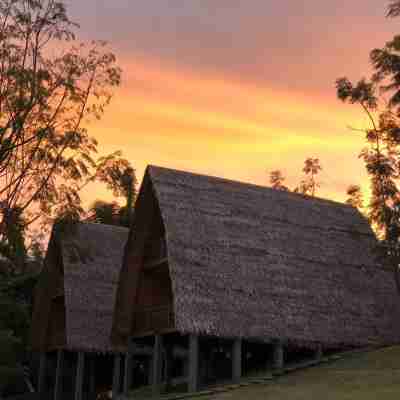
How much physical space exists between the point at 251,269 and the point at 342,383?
225 inches

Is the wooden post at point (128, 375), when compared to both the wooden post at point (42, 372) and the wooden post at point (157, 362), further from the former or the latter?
the wooden post at point (42, 372)

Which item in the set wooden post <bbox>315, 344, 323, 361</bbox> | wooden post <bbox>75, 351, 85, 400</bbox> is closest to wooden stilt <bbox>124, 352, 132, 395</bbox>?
wooden post <bbox>75, 351, 85, 400</bbox>

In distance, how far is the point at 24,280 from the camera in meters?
36.3

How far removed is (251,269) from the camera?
23172 mm

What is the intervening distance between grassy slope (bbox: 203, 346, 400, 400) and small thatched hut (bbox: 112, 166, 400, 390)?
5.03 ft

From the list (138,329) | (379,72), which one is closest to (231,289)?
(138,329)

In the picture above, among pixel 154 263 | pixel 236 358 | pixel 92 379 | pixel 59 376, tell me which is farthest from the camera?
pixel 92 379

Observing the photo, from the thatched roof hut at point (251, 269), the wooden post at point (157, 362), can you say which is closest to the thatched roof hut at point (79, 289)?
the thatched roof hut at point (251, 269)

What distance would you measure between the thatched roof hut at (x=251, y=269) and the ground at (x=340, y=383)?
1.49 metres

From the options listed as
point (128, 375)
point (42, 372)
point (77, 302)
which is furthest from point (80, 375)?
point (42, 372)

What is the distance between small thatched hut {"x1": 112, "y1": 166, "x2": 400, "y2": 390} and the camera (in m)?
21.6

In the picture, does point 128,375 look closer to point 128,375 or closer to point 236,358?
point 128,375

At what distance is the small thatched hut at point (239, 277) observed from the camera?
2165 centimetres

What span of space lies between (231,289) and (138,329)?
422 cm
